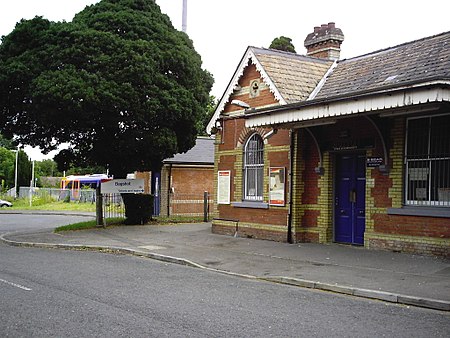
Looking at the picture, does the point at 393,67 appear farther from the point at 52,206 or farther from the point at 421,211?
the point at 52,206

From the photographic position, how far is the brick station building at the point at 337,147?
12883 millimetres

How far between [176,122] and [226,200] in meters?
4.47

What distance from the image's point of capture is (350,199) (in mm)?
15516

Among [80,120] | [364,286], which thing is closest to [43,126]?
[80,120]

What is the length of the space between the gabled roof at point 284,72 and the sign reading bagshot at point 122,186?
501cm

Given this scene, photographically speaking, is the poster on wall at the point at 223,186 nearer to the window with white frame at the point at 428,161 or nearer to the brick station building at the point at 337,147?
the brick station building at the point at 337,147

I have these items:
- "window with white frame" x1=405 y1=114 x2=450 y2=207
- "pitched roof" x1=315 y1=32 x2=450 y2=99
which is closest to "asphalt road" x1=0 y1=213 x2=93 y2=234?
"pitched roof" x1=315 y1=32 x2=450 y2=99

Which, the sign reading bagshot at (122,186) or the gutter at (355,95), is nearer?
the gutter at (355,95)

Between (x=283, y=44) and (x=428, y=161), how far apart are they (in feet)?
81.7

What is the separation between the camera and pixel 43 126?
2169 centimetres

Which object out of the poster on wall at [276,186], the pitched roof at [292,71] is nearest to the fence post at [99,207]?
the poster on wall at [276,186]

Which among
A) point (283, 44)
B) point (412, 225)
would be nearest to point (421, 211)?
point (412, 225)

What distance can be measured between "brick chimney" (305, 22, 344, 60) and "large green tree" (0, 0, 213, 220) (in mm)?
4974

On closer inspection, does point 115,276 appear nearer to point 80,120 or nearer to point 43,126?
point 80,120
